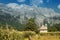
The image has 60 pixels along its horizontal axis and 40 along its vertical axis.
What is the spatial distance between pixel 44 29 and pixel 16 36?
74.6 m

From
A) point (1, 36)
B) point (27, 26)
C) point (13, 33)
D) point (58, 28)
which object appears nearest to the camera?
point (1, 36)

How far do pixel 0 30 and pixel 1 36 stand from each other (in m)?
0.50

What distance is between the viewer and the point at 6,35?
1616 cm

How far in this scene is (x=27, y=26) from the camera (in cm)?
7512

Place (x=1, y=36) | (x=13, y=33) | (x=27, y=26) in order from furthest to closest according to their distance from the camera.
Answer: (x=27, y=26) < (x=13, y=33) < (x=1, y=36)

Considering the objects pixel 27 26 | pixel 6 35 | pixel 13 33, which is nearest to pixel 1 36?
pixel 6 35

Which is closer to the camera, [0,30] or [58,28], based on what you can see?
[0,30]

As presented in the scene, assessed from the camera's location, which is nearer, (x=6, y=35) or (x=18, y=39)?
(x=6, y=35)

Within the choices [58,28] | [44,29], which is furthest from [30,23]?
[58,28]

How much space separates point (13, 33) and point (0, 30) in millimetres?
1459

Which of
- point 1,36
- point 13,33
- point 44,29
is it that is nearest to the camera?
point 1,36

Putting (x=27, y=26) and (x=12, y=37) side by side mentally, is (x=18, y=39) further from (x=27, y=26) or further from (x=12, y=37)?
(x=27, y=26)

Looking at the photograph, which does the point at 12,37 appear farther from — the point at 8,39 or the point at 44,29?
the point at 44,29

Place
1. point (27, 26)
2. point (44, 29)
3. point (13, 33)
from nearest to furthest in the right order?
point (13, 33) → point (27, 26) → point (44, 29)
